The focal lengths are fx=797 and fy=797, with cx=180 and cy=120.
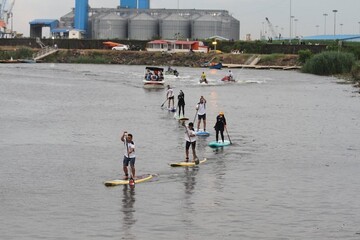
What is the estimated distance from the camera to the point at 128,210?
2444cm

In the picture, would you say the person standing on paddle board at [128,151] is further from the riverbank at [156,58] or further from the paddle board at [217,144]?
the riverbank at [156,58]

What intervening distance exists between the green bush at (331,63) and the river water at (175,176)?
55.1 m

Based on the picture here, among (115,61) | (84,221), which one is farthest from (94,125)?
(115,61)

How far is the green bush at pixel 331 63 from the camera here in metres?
114

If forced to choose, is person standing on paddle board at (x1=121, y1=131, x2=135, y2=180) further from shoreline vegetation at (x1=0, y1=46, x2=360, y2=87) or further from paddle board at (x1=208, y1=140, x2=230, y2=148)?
shoreline vegetation at (x1=0, y1=46, x2=360, y2=87)

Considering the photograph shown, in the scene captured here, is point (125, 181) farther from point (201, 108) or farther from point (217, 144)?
point (201, 108)

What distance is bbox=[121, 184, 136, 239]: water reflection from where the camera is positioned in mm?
22141

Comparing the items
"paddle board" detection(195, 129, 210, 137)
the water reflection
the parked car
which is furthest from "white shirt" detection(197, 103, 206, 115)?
the parked car

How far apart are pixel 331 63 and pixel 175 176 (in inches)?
3544

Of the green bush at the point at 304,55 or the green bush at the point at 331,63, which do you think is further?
the green bush at the point at 304,55

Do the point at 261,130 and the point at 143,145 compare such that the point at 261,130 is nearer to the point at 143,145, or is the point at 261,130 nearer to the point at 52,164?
the point at 143,145

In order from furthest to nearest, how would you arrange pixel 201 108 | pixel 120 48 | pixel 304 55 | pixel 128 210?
pixel 120 48 → pixel 304 55 → pixel 201 108 → pixel 128 210

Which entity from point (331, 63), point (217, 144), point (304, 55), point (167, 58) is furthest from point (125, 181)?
point (167, 58)

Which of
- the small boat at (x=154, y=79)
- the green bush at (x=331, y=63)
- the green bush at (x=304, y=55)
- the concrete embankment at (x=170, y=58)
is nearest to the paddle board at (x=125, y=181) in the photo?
the small boat at (x=154, y=79)
